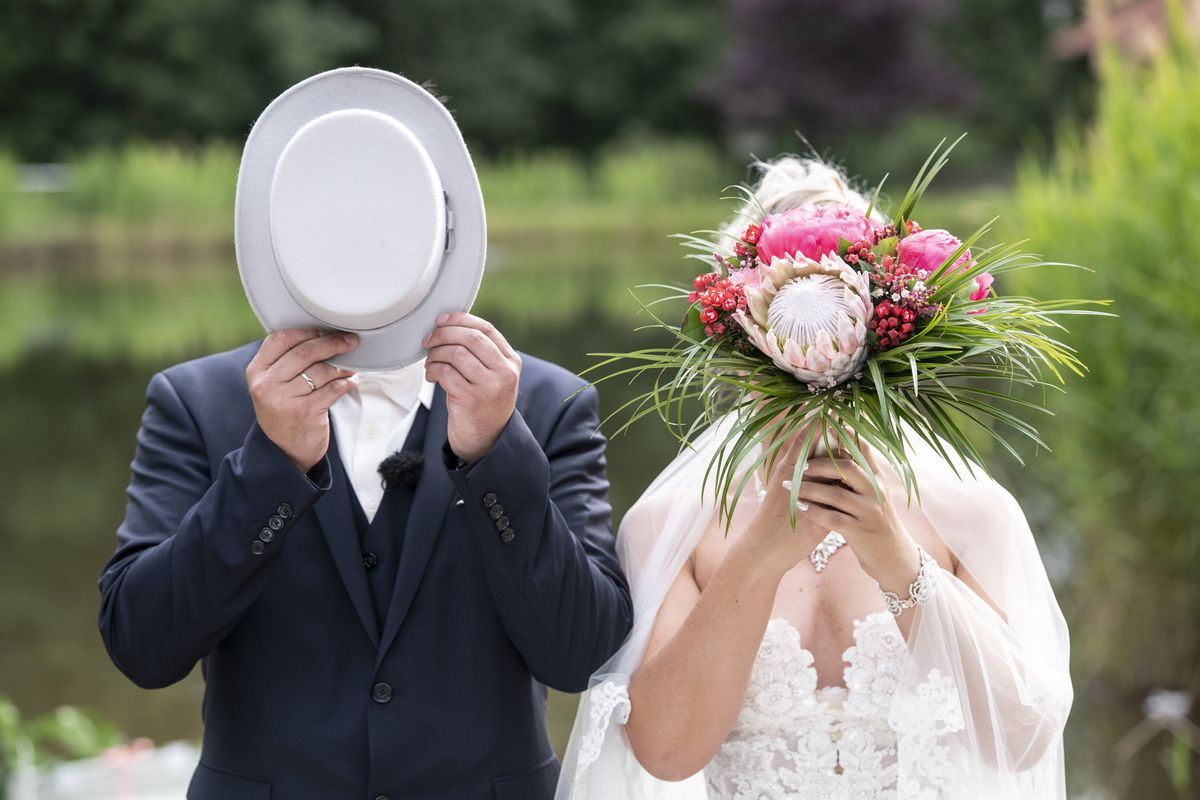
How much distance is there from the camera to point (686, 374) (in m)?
2.02

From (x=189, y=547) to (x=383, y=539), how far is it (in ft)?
0.99

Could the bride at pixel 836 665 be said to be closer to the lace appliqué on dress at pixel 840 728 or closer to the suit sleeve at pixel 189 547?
the lace appliqué on dress at pixel 840 728

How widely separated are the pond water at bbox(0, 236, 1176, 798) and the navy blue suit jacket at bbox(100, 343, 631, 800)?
4.07 meters

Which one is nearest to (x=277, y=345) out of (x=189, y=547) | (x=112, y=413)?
(x=189, y=547)

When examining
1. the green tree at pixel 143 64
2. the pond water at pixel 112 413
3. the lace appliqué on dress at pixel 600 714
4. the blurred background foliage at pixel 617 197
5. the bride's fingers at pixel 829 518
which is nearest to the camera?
the bride's fingers at pixel 829 518

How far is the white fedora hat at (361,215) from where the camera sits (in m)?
1.79

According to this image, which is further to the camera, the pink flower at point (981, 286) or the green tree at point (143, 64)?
the green tree at point (143, 64)

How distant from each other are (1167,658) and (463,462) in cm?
466

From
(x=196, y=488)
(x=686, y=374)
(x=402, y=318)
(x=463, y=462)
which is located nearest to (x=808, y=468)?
(x=686, y=374)

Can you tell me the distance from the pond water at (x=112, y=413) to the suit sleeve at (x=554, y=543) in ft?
13.3

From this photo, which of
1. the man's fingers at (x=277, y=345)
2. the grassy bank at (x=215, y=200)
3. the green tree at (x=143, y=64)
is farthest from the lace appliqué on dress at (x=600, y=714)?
the green tree at (x=143, y=64)

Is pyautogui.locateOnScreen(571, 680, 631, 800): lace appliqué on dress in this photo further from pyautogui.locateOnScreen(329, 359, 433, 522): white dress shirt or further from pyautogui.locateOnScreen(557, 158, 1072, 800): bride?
pyautogui.locateOnScreen(329, 359, 433, 522): white dress shirt

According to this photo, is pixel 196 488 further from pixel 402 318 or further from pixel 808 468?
pixel 808 468

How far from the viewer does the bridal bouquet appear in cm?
188
